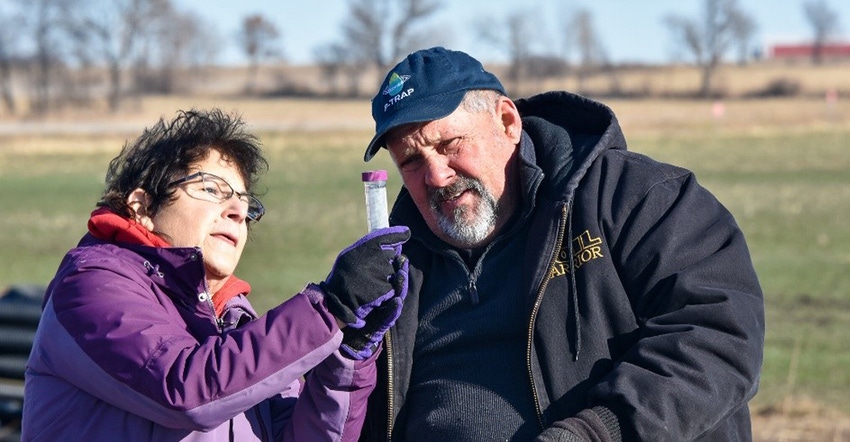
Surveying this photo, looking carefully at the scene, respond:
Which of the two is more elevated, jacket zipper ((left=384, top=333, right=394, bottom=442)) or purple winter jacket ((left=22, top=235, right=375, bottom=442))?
purple winter jacket ((left=22, top=235, right=375, bottom=442))

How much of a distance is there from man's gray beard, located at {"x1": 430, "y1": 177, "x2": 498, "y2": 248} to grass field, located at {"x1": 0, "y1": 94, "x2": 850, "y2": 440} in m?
0.63

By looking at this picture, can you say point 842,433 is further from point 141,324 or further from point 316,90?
point 316,90

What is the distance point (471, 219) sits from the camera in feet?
12.4

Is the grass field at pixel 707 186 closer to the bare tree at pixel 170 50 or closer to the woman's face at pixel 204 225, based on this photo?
the woman's face at pixel 204 225

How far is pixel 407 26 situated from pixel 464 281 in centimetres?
8410

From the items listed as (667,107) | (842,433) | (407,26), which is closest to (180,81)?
(407,26)

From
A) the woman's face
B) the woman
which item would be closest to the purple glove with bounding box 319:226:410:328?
the woman

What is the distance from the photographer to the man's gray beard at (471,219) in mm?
3764

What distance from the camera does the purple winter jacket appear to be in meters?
2.88

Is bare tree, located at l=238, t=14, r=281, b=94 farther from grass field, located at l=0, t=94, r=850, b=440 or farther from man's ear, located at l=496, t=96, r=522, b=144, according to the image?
man's ear, located at l=496, t=96, r=522, b=144

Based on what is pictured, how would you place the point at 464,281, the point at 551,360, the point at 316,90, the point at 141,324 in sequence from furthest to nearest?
the point at 316,90, the point at 464,281, the point at 551,360, the point at 141,324

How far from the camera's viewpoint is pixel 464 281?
378 cm

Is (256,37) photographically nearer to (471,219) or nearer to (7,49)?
(7,49)

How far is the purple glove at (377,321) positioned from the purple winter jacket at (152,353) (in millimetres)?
41
